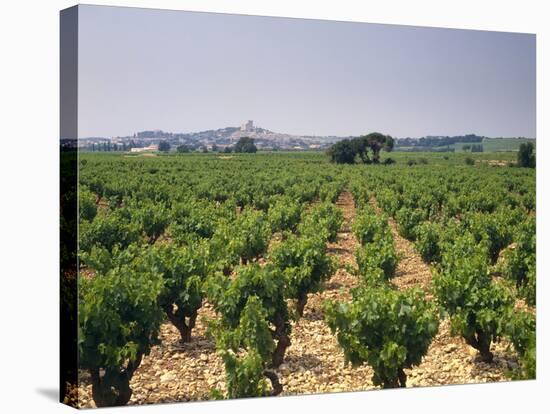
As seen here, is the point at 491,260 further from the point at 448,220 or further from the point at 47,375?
the point at 47,375

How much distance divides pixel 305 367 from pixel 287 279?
1157 mm

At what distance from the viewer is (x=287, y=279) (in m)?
10.2

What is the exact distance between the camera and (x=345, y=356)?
30.6 ft

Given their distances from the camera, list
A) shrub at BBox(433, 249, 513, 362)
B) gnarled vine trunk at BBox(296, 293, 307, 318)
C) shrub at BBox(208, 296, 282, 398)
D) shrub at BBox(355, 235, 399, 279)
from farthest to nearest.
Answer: shrub at BBox(355, 235, 399, 279)
gnarled vine trunk at BBox(296, 293, 307, 318)
shrub at BBox(433, 249, 513, 362)
shrub at BBox(208, 296, 282, 398)

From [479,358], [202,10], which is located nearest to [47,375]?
[202,10]

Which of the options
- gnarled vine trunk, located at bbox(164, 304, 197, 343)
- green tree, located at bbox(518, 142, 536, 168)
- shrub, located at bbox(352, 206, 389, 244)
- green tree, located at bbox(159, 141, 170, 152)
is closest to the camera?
green tree, located at bbox(159, 141, 170, 152)

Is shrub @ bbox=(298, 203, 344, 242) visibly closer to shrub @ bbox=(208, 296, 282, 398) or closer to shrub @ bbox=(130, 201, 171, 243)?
shrub @ bbox=(130, 201, 171, 243)

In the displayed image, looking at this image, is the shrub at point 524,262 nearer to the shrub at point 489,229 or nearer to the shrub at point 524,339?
the shrub at point 489,229

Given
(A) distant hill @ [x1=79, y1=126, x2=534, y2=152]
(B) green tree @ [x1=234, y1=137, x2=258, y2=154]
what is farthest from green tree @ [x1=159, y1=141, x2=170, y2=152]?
(B) green tree @ [x1=234, y1=137, x2=258, y2=154]

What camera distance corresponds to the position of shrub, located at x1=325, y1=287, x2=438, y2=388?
30.0 ft

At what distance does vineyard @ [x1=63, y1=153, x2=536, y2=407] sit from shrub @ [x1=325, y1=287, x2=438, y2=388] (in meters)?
0.02

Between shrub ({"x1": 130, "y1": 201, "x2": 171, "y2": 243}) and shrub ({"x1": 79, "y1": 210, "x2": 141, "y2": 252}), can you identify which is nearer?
shrub ({"x1": 79, "y1": 210, "x2": 141, "y2": 252})

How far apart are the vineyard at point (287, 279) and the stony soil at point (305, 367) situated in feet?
0.06

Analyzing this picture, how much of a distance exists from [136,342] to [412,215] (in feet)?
18.2
